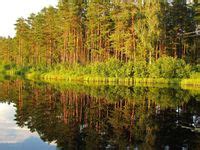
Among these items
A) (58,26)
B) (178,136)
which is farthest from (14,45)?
(178,136)

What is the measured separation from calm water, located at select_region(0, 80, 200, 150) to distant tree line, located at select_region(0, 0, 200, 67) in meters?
27.9

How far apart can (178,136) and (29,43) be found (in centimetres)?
8544

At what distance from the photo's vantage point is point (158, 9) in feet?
171

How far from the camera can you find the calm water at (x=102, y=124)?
1434 centimetres

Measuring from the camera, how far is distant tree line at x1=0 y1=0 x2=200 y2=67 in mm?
54812

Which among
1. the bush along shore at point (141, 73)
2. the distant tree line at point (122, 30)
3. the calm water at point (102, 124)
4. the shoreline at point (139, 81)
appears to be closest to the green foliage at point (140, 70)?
the bush along shore at point (141, 73)

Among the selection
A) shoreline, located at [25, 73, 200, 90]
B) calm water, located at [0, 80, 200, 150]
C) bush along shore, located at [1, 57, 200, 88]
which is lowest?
calm water, located at [0, 80, 200, 150]

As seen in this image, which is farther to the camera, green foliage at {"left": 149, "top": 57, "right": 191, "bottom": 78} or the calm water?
green foliage at {"left": 149, "top": 57, "right": 191, "bottom": 78}

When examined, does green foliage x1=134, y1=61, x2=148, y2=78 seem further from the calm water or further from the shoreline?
the calm water

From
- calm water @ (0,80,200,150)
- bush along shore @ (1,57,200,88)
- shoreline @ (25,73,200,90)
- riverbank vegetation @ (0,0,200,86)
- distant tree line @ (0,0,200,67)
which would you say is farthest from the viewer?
distant tree line @ (0,0,200,67)

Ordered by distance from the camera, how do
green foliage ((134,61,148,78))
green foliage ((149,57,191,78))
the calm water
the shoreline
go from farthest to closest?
green foliage ((134,61,148,78)) < green foliage ((149,57,191,78)) < the shoreline < the calm water

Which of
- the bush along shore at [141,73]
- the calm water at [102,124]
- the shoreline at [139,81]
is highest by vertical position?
the bush along shore at [141,73]

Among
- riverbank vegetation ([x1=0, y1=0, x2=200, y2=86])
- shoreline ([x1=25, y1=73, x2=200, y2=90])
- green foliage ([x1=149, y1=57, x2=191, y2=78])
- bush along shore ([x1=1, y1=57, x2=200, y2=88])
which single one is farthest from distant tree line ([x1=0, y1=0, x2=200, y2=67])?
shoreline ([x1=25, y1=73, x2=200, y2=90])

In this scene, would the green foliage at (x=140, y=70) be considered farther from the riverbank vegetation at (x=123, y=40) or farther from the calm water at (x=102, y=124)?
the calm water at (x=102, y=124)
